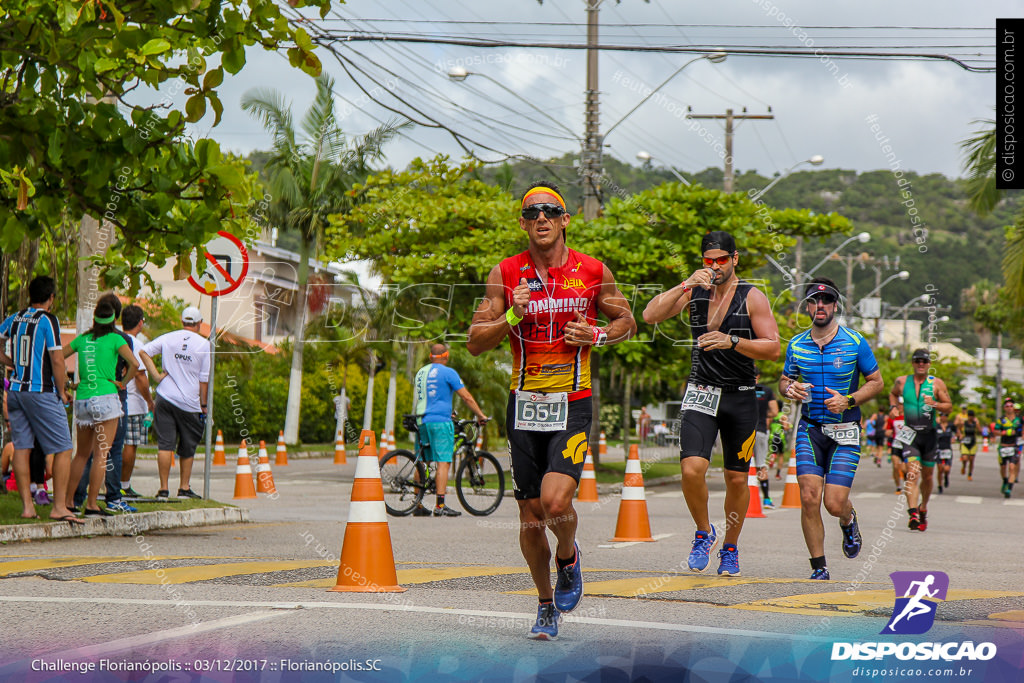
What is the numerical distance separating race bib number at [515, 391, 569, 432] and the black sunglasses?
2.66 feet

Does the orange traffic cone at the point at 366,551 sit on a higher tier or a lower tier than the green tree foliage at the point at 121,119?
lower

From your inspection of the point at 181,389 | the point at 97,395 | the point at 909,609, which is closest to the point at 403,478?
the point at 181,389

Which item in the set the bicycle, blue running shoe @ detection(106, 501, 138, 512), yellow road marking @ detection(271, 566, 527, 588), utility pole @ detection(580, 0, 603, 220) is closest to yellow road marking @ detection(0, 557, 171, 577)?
yellow road marking @ detection(271, 566, 527, 588)

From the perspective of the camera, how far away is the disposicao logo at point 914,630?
476cm

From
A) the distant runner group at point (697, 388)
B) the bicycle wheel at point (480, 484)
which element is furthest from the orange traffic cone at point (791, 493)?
the bicycle wheel at point (480, 484)

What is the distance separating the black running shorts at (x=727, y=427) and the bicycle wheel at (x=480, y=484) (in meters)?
6.52

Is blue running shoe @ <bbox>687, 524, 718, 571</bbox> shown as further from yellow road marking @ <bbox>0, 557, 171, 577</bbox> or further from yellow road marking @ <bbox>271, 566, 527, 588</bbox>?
yellow road marking @ <bbox>0, 557, 171, 577</bbox>

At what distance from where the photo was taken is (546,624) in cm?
515

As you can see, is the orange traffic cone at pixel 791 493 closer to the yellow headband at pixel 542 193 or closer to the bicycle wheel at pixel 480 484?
the bicycle wheel at pixel 480 484

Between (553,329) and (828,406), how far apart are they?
10.6 feet

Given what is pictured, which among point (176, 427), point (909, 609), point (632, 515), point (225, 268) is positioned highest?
point (225, 268)

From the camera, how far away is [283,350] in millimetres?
46250

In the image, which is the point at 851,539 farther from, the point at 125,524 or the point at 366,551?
the point at 125,524

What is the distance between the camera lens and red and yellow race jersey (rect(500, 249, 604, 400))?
530 cm
